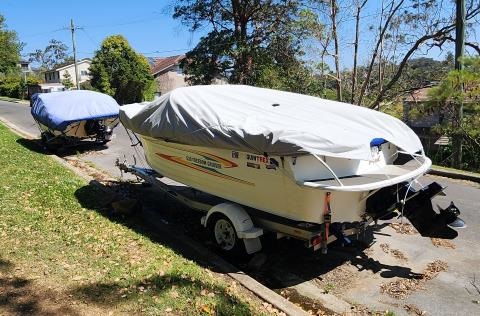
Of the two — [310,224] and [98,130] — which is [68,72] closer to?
[98,130]

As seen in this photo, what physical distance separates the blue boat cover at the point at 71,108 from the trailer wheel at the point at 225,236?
769cm

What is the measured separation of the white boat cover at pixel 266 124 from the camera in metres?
5.20

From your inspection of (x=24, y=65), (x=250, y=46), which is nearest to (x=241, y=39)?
(x=250, y=46)

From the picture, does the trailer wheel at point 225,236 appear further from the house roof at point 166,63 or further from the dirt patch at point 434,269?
the house roof at point 166,63

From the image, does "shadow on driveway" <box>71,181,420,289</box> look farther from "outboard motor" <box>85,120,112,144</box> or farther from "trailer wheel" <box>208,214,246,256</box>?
"outboard motor" <box>85,120,112,144</box>

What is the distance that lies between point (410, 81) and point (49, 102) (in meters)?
18.8

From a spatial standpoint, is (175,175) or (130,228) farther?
(175,175)

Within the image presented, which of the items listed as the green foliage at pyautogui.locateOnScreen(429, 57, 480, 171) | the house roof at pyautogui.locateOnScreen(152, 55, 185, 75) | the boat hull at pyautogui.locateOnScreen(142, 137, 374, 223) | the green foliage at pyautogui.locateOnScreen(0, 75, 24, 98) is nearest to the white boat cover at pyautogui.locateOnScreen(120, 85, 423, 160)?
the boat hull at pyautogui.locateOnScreen(142, 137, 374, 223)

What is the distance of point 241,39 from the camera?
24.9m

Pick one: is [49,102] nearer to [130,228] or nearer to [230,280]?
[130,228]

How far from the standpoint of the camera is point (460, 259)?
20.5ft

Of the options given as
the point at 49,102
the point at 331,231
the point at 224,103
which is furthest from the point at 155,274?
the point at 49,102

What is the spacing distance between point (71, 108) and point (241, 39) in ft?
45.8

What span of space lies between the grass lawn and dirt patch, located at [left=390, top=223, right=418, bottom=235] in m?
3.36
